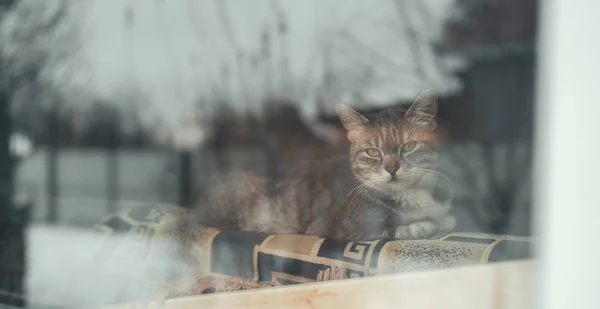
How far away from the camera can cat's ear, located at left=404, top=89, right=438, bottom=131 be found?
963 millimetres

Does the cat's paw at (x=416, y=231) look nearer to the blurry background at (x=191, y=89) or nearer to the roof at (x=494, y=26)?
the blurry background at (x=191, y=89)

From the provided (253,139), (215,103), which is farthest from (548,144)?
(215,103)

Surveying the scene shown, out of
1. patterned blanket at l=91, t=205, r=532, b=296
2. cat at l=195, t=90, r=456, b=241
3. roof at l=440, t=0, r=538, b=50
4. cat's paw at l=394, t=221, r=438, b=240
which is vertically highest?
roof at l=440, t=0, r=538, b=50

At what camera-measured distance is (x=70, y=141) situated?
1.38 meters

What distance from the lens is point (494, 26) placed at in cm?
85

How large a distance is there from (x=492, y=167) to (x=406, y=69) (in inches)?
11.4

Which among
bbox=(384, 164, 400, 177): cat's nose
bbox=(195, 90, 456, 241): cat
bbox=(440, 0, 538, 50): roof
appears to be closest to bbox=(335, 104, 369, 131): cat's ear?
bbox=(195, 90, 456, 241): cat

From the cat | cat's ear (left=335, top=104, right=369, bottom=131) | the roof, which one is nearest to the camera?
the roof

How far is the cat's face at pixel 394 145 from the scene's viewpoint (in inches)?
38.8

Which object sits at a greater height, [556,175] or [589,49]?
[589,49]

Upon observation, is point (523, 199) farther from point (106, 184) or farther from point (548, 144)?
point (106, 184)

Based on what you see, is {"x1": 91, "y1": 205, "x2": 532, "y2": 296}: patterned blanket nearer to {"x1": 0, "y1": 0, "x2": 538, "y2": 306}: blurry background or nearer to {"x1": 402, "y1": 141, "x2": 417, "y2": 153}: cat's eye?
{"x1": 0, "y1": 0, "x2": 538, "y2": 306}: blurry background

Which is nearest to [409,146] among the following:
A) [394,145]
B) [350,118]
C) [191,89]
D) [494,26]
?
[394,145]

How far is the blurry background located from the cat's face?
28 millimetres
